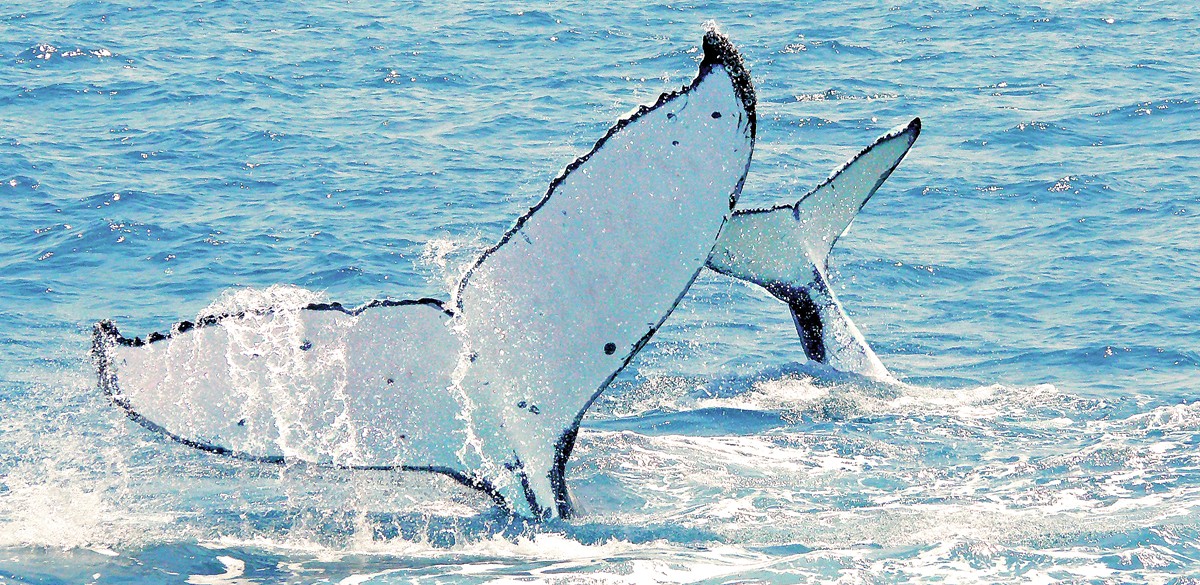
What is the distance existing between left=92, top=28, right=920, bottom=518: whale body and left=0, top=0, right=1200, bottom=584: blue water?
1341 mm

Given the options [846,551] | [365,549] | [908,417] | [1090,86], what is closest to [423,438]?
[365,549]

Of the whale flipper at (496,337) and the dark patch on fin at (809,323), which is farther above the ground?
the whale flipper at (496,337)

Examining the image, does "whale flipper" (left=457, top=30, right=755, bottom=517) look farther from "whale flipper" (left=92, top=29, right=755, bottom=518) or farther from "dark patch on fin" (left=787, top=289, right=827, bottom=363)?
"dark patch on fin" (left=787, top=289, right=827, bottom=363)

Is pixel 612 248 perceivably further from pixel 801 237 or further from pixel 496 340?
pixel 801 237

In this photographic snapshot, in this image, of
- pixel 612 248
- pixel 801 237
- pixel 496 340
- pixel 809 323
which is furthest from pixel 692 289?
pixel 612 248

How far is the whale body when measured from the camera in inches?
237

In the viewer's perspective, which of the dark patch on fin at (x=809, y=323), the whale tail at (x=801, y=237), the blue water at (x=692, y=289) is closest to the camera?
the blue water at (x=692, y=289)

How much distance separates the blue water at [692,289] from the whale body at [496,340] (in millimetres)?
1341

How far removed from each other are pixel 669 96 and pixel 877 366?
639cm

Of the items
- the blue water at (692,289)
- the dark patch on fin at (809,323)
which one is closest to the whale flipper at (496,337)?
the blue water at (692,289)

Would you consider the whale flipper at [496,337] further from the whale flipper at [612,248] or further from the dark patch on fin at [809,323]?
the dark patch on fin at [809,323]

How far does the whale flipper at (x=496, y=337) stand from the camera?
602cm

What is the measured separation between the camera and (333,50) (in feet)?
88.5

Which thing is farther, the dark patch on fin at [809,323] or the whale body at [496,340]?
the dark patch on fin at [809,323]
